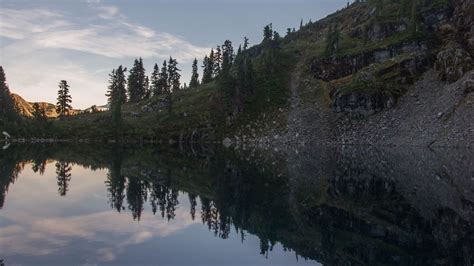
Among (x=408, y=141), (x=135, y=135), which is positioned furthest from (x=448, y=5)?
(x=135, y=135)

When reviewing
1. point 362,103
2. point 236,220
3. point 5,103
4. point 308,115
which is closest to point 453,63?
point 362,103

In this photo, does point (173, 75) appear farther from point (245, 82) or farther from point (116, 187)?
point (116, 187)

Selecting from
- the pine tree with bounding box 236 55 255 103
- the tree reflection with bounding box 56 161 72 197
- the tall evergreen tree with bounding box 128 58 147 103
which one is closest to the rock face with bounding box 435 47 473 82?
the pine tree with bounding box 236 55 255 103

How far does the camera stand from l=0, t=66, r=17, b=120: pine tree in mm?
147250

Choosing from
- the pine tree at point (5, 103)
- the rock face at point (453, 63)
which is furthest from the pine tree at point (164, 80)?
the rock face at point (453, 63)

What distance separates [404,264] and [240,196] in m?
18.4

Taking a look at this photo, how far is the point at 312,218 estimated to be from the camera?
27.7 m

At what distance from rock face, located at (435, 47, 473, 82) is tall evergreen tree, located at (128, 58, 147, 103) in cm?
12156

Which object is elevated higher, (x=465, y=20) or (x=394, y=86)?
(x=465, y=20)

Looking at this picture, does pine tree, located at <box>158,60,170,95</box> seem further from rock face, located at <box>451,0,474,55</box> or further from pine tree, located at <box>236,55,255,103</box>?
rock face, located at <box>451,0,474,55</box>

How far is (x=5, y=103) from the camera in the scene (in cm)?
15288

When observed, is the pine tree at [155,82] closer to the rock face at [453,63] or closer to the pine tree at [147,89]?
the pine tree at [147,89]

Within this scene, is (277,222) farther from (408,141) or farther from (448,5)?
(448,5)

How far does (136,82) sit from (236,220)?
6913 inches
